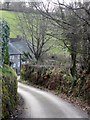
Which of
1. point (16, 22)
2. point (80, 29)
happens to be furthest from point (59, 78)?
point (16, 22)

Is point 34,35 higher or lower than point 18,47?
higher

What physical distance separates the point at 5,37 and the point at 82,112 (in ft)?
17.3

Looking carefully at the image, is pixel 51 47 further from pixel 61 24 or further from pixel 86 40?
pixel 61 24

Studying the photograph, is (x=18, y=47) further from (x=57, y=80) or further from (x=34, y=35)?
(x=57, y=80)

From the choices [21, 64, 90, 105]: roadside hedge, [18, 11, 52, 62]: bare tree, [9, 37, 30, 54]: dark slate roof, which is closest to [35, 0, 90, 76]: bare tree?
[21, 64, 90, 105]: roadside hedge

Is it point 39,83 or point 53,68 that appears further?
point 39,83

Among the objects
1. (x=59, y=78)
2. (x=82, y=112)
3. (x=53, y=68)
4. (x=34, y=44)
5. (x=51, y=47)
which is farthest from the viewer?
(x=34, y=44)

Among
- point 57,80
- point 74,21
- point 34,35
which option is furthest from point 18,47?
point 74,21

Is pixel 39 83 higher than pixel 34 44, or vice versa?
pixel 34 44

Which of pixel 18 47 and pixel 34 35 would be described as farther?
pixel 18 47

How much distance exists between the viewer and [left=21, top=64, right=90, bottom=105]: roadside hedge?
17.3 metres

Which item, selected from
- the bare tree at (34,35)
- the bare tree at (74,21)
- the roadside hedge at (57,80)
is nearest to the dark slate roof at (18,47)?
the bare tree at (34,35)

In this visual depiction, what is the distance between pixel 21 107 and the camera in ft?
48.0

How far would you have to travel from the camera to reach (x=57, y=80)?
22297 millimetres
